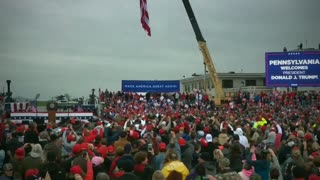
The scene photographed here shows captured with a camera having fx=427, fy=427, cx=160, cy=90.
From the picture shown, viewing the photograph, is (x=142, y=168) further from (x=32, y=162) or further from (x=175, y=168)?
(x=32, y=162)

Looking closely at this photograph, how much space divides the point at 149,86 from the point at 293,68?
43.8ft

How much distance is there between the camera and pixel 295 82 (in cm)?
3844

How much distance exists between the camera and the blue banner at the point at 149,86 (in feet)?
133

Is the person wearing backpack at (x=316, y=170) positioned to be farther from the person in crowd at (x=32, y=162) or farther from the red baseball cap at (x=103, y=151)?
the person in crowd at (x=32, y=162)

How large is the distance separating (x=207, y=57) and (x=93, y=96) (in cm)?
1440

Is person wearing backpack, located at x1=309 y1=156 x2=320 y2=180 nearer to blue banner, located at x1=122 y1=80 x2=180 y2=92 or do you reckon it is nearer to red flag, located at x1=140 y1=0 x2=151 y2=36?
red flag, located at x1=140 y1=0 x2=151 y2=36

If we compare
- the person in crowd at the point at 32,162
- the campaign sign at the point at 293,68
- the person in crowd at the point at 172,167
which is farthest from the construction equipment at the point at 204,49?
the person in crowd at the point at 172,167

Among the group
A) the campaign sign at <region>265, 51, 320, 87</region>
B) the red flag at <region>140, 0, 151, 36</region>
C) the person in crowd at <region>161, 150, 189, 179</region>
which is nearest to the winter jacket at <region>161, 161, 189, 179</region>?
the person in crowd at <region>161, 150, 189, 179</region>

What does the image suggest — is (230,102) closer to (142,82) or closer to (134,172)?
(142,82)

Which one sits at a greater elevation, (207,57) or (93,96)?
(207,57)

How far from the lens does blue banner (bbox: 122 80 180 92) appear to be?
40594 millimetres

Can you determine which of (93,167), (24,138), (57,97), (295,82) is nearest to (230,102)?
(295,82)

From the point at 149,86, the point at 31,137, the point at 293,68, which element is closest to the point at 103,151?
the point at 31,137

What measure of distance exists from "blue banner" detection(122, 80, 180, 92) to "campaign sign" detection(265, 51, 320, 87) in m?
8.99
